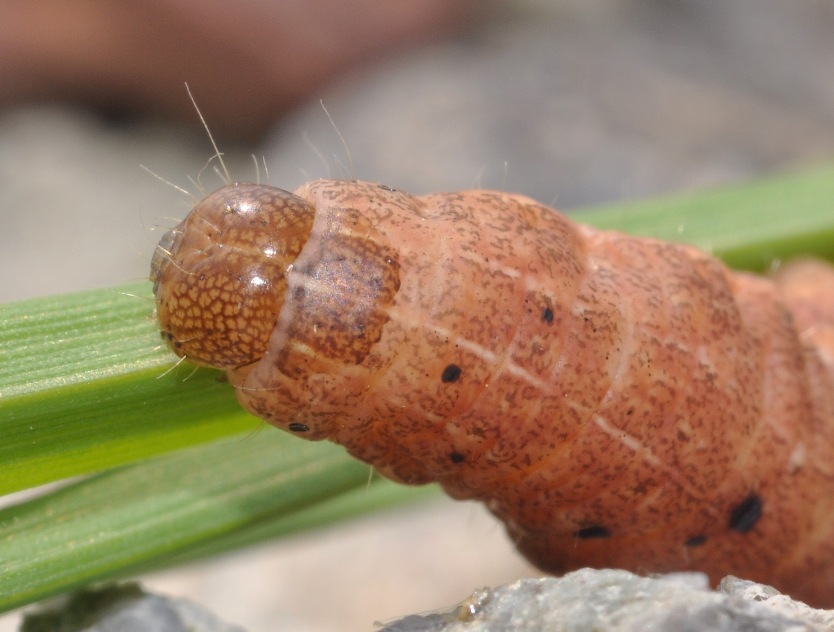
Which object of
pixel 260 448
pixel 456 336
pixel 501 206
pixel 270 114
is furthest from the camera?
pixel 270 114

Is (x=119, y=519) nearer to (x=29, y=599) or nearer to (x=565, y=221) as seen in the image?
(x=29, y=599)

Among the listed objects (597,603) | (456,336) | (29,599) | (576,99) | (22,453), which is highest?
(576,99)

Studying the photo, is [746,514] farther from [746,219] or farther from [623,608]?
[746,219]

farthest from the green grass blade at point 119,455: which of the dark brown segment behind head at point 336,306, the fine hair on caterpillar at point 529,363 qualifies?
the dark brown segment behind head at point 336,306

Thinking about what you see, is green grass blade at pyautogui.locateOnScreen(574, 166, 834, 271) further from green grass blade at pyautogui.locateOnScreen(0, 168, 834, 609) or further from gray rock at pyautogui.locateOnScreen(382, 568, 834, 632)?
gray rock at pyautogui.locateOnScreen(382, 568, 834, 632)

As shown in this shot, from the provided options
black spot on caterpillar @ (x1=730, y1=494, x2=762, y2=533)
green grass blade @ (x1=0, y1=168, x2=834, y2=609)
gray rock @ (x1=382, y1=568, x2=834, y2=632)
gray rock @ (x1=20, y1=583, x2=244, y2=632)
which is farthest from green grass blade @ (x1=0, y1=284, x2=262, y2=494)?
black spot on caterpillar @ (x1=730, y1=494, x2=762, y2=533)

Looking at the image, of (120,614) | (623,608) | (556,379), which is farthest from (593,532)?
(120,614)

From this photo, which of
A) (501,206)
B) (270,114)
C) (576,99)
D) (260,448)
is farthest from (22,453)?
(270,114)
